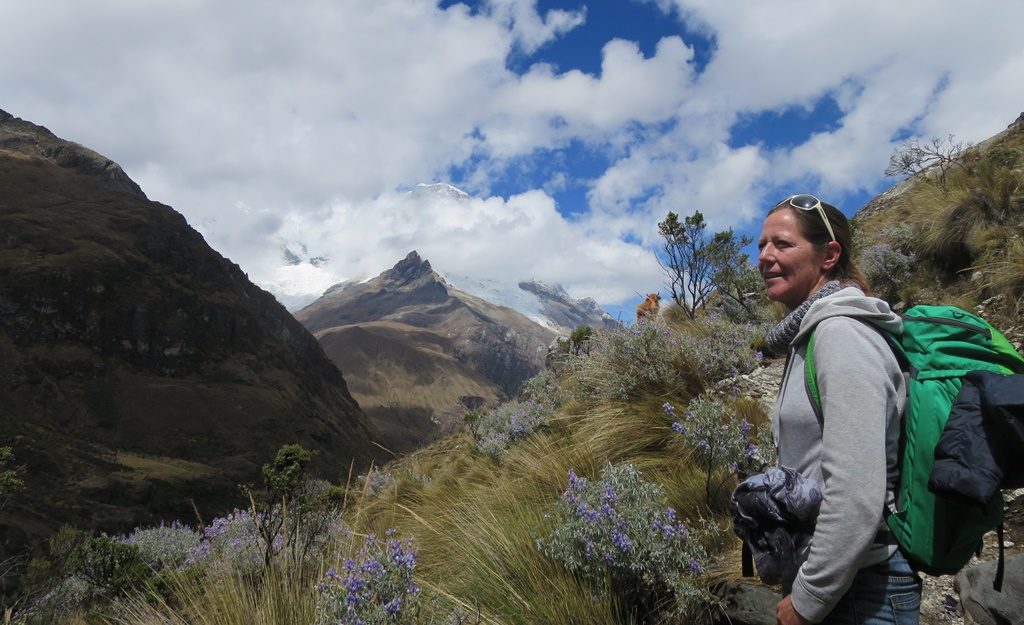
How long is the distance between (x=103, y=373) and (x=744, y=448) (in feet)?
330

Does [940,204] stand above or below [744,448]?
above

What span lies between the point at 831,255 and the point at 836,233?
0.09 metres

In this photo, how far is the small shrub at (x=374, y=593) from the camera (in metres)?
2.05

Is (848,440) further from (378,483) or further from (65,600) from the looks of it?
(65,600)

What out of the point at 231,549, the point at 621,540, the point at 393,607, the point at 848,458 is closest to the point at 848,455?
the point at 848,458

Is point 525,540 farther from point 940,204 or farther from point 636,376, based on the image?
point 940,204

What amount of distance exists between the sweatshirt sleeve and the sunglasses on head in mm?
500

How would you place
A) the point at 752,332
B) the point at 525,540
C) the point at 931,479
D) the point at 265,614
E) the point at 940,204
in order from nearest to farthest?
the point at 931,479
the point at 265,614
the point at 525,540
the point at 752,332
the point at 940,204

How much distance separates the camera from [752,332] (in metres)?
7.71

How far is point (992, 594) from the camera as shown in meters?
2.72

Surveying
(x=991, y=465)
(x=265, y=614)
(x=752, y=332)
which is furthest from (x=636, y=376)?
(x=991, y=465)

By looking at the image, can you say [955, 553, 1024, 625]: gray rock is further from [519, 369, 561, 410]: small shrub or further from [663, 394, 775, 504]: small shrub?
[519, 369, 561, 410]: small shrub

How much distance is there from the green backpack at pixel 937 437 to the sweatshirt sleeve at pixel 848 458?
0.26 feet

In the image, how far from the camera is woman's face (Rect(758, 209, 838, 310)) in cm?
198
